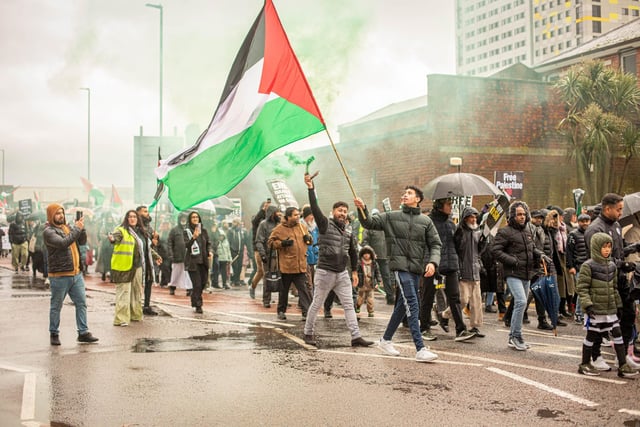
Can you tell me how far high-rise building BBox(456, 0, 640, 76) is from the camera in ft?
408

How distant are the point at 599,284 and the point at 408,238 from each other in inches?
80.5

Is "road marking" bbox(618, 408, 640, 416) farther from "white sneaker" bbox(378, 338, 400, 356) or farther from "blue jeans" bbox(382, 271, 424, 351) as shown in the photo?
"white sneaker" bbox(378, 338, 400, 356)

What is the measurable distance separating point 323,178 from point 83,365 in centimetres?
2331

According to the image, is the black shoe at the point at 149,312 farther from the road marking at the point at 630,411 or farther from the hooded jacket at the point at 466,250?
the road marking at the point at 630,411

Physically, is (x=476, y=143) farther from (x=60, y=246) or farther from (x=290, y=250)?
(x=60, y=246)

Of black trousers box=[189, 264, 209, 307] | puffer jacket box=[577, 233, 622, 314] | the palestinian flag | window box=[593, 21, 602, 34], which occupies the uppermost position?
window box=[593, 21, 602, 34]

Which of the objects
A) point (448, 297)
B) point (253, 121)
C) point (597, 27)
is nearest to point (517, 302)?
point (448, 297)

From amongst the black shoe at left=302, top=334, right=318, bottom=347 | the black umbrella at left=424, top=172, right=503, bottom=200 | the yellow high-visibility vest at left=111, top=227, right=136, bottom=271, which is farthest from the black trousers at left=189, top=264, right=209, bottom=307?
the black umbrella at left=424, top=172, right=503, bottom=200

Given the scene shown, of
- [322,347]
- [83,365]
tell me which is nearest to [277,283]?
[322,347]

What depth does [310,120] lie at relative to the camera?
8.69 meters

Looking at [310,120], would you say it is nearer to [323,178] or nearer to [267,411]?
[267,411]

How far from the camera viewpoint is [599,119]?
25.0m

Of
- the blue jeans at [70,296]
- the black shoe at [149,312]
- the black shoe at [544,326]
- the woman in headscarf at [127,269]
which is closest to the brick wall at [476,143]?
the black shoe at [544,326]

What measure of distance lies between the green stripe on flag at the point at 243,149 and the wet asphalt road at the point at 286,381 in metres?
1.86
